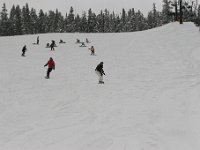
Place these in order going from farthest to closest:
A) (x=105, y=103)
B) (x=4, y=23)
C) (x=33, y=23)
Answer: (x=33, y=23) → (x=4, y=23) → (x=105, y=103)

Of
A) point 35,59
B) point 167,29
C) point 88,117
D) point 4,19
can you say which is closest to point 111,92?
point 88,117

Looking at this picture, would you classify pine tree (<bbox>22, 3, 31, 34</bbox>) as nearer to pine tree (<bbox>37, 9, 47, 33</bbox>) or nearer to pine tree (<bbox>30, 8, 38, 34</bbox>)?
pine tree (<bbox>30, 8, 38, 34</bbox>)

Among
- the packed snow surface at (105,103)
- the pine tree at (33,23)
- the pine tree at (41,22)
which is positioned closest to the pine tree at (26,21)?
the pine tree at (33,23)

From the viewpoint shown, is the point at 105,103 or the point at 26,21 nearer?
the point at 105,103

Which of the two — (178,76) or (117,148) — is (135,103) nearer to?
(117,148)

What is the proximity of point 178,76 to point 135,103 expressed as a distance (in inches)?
301

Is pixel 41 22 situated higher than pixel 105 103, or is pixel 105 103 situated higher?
pixel 41 22

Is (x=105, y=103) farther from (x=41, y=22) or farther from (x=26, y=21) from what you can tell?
(x=41, y=22)

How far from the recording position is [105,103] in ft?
51.4

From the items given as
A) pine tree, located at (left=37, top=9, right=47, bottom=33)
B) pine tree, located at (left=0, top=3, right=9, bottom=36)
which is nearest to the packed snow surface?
pine tree, located at (left=0, top=3, right=9, bottom=36)

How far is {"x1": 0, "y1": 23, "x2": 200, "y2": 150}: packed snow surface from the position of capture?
1056cm

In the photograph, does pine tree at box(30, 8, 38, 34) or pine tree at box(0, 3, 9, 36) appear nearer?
pine tree at box(0, 3, 9, 36)

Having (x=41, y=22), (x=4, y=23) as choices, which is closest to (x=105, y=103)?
(x=4, y=23)

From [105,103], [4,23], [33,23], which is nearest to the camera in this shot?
[105,103]
